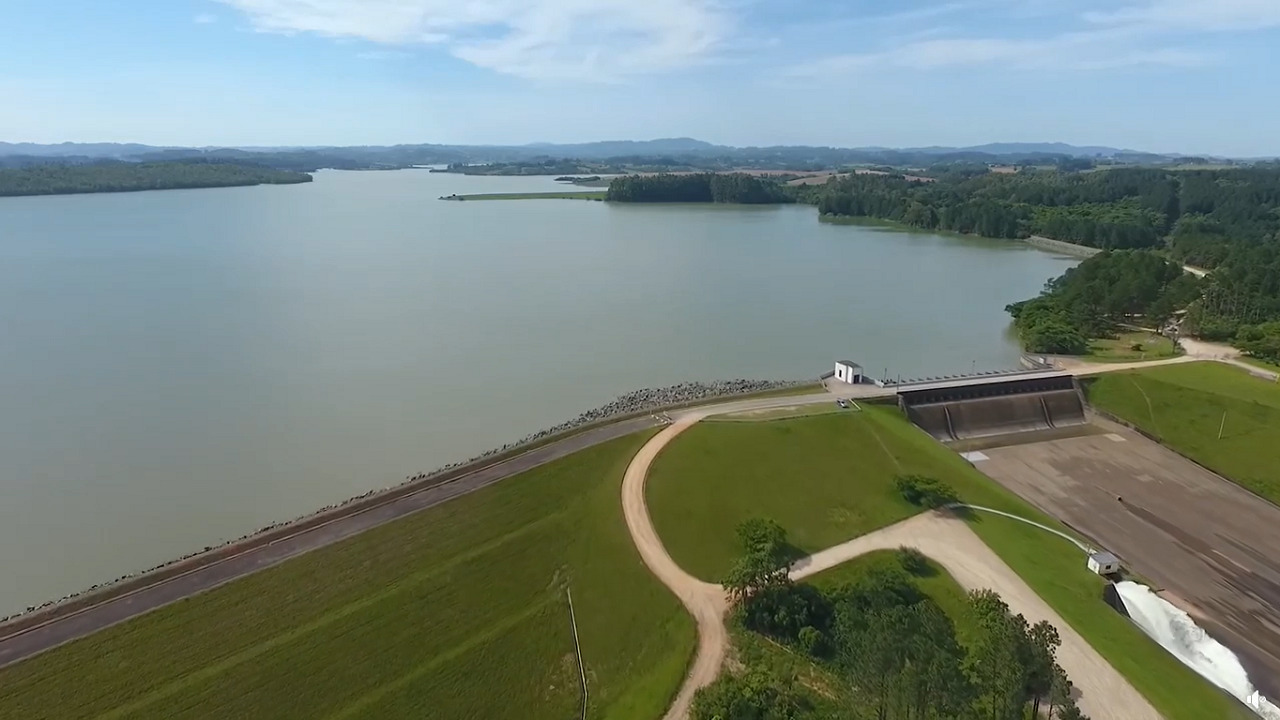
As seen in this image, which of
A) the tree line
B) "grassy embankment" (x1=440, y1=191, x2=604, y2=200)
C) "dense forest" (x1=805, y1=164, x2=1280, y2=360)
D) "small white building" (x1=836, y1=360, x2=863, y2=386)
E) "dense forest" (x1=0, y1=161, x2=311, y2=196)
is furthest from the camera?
"grassy embankment" (x1=440, y1=191, x2=604, y2=200)

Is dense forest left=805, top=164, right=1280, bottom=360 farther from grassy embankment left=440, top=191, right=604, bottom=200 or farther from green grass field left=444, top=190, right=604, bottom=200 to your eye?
green grass field left=444, top=190, right=604, bottom=200

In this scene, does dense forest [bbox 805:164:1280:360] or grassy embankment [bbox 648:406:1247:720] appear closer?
grassy embankment [bbox 648:406:1247:720]

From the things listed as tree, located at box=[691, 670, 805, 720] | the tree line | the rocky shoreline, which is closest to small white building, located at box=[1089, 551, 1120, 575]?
tree, located at box=[691, 670, 805, 720]

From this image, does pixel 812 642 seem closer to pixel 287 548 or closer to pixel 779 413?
pixel 779 413

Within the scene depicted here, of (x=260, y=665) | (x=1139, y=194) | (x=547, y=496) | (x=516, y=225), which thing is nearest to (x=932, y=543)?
(x=547, y=496)

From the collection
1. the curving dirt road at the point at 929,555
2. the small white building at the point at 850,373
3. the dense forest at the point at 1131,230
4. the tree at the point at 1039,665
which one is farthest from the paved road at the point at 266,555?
the dense forest at the point at 1131,230

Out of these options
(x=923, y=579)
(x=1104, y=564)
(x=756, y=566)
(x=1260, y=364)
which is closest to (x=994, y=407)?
(x=1104, y=564)

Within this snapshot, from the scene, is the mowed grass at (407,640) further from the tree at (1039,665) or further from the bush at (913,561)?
the tree at (1039,665)
